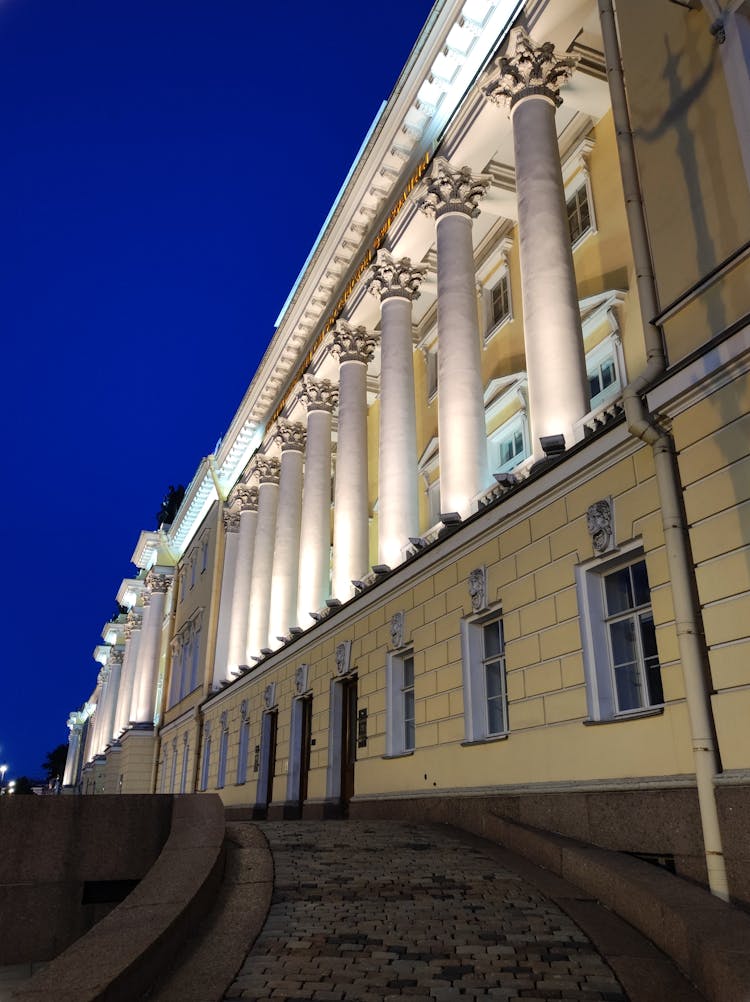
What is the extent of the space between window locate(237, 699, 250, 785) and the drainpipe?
63.2ft

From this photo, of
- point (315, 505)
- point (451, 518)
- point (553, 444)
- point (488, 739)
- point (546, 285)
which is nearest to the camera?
point (553, 444)

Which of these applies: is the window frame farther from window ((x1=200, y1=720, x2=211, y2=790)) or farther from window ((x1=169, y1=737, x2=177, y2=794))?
window ((x1=169, y1=737, x2=177, y2=794))

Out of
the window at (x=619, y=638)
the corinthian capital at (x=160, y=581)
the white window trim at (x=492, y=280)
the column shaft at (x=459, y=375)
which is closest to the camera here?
the window at (x=619, y=638)

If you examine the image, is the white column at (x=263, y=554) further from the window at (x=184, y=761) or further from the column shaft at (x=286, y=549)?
the window at (x=184, y=761)

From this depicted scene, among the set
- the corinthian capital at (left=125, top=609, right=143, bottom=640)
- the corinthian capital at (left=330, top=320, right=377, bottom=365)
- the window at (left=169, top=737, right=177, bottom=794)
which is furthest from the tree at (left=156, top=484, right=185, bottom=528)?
the corinthian capital at (left=330, top=320, right=377, bottom=365)

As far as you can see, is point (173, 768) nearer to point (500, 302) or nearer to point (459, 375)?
point (500, 302)

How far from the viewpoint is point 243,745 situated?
25.7 metres

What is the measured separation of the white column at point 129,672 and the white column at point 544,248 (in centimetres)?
4497

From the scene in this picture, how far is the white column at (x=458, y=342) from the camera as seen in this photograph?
49.6 ft

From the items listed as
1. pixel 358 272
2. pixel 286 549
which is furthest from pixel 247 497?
pixel 358 272

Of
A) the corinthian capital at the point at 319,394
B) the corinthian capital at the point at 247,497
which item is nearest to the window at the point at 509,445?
the corinthian capital at the point at 319,394

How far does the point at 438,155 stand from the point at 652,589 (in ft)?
40.8

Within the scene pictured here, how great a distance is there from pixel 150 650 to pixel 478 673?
39.6 meters

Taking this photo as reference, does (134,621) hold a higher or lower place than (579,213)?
higher
